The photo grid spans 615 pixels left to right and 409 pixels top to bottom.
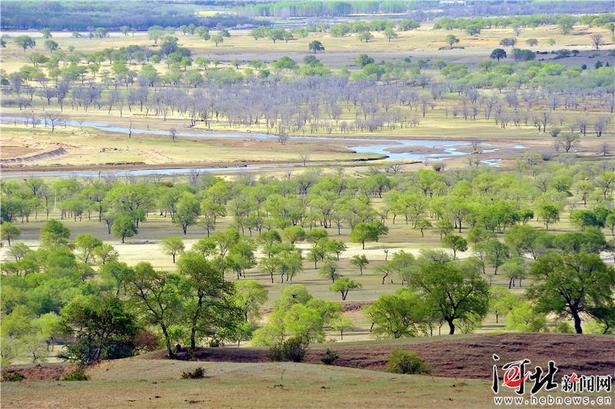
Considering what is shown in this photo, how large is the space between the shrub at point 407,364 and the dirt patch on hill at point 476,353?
0.59 m

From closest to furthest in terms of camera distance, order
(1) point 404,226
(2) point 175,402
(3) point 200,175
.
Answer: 1. (2) point 175,402
2. (1) point 404,226
3. (3) point 200,175

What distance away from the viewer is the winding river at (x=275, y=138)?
375 ft

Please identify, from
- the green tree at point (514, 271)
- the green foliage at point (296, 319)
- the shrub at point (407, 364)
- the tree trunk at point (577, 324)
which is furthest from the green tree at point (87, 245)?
the shrub at point (407, 364)

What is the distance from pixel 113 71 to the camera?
19738 centimetres

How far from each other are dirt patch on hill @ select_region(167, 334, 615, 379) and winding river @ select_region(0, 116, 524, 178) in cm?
7063

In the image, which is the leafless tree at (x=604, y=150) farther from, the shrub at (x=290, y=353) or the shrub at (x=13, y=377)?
the shrub at (x=13, y=377)

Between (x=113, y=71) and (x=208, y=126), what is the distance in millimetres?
54882

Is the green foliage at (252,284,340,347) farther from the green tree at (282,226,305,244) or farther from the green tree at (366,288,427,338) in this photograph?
the green tree at (282,226,305,244)

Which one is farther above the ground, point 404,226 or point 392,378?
point 392,378

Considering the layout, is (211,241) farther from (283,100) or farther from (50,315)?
(283,100)

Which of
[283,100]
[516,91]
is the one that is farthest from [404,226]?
[516,91]

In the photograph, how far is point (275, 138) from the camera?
135500 mm

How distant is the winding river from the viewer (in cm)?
11431

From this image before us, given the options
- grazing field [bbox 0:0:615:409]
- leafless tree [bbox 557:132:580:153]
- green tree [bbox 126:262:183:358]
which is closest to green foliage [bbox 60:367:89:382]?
grazing field [bbox 0:0:615:409]
